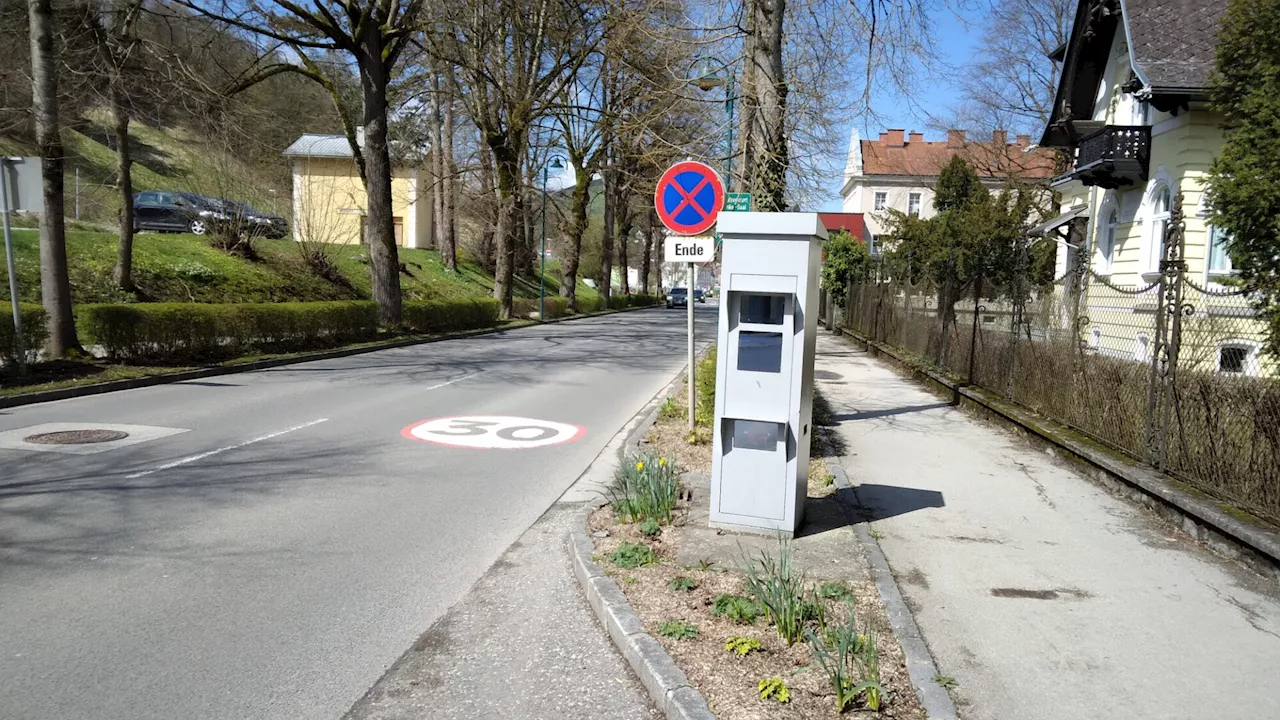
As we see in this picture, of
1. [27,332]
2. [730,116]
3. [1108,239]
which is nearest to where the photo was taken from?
[730,116]

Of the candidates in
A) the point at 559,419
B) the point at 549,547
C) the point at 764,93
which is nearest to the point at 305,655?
the point at 549,547

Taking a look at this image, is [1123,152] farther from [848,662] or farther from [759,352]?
[848,662]

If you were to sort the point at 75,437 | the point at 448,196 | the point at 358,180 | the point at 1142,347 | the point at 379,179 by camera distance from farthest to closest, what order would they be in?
the point at 358,180, the point at 448,196, the point at 379,179, the point at 75,437, the point at 1142,347

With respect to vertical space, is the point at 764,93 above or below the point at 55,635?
above

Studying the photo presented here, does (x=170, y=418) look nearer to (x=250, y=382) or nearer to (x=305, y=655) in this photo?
(x=250, y=382)

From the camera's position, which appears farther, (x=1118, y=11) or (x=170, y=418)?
(x=1118, y=11)

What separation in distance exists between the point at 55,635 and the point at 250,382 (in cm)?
982

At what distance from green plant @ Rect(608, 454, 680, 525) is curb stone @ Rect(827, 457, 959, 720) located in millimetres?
1351

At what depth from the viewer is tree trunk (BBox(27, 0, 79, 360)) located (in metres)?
12.5

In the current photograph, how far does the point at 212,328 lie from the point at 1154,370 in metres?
14.7

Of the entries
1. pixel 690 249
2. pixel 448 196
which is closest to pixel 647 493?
pixel 690 249

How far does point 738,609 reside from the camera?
415 centimetres

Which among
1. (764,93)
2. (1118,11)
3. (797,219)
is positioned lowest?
(797,219)

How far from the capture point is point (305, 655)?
3844 millimetres
